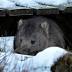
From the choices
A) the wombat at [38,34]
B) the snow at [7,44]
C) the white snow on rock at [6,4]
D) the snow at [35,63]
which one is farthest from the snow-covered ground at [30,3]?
the snow at [35,63]

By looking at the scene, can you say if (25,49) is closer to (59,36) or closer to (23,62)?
Result: (59,36)

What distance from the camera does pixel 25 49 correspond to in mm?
8891

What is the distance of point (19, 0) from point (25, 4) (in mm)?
450

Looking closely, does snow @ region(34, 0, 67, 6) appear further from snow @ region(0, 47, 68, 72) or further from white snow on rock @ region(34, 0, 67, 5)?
snow @ region(0, 47, 68, 72)

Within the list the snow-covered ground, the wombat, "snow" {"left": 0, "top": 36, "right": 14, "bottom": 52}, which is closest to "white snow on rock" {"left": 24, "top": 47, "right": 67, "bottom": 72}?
"snow" {"left": 0, "top": 36, "right": 14, "bottom": 52}

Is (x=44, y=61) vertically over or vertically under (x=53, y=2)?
under

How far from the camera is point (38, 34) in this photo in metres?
9.62

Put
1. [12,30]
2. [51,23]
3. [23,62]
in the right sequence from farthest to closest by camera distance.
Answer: [12,30] < [51,23] < [23,62]

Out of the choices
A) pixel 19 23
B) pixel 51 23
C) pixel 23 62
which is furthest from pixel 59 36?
pixel 23 62

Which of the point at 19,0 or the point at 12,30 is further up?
the point at 19,0

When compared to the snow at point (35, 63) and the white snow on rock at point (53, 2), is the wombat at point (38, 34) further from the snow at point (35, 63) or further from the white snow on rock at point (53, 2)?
the snow at point (35, 63)

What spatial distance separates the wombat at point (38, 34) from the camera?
929cm

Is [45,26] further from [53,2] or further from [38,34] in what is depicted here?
[53,2]

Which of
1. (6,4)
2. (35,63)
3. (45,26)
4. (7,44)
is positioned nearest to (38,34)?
(45,26)
